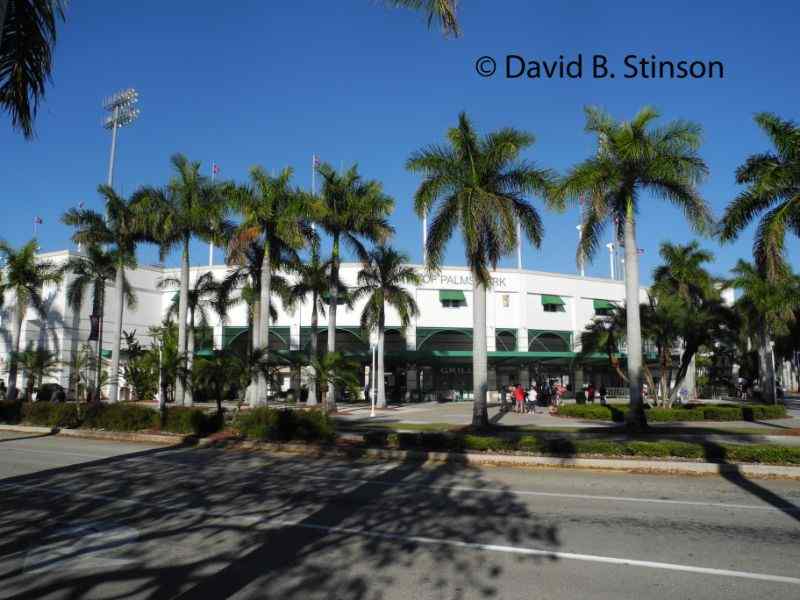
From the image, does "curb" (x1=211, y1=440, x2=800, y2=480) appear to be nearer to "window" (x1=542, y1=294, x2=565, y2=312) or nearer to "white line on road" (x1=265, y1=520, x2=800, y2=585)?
"white line on road" (x1=265, y1=520, x2=800, y2=585)

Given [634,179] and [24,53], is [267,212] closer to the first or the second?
[634,179]

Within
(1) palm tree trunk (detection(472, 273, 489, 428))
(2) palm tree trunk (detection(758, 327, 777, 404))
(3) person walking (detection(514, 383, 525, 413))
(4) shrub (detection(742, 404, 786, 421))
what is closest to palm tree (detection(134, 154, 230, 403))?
(1) palm tree trunk (detection(472, 273, 489, 428))

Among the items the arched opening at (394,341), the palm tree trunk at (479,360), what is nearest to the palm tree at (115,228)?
the palm tree trunk at (479,360)

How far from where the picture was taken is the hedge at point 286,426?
60.4 ft

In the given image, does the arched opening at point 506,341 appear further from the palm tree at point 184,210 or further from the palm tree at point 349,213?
the palm tree at point 184,210

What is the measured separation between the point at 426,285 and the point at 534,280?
1014 cm

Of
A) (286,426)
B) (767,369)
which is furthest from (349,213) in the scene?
(767,369)

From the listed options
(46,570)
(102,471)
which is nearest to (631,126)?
(102,471)

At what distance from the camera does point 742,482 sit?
12.0m

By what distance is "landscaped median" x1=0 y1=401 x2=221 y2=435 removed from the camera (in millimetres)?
20922

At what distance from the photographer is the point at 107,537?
7633mm

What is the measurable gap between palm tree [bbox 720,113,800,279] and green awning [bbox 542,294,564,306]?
32.3 meters

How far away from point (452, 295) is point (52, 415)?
32.8 meters

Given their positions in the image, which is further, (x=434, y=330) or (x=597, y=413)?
(x=434, y=330)
